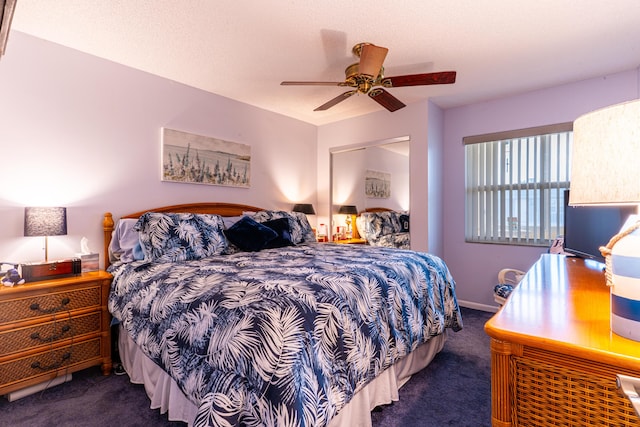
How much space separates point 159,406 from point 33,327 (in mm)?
998

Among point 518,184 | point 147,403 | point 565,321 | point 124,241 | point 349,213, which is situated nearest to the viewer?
point 565,321

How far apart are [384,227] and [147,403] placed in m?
2.96

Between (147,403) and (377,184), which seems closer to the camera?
(147,403)

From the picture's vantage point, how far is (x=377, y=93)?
272 cm

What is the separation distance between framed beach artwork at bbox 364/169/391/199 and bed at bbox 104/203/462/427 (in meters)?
1.53

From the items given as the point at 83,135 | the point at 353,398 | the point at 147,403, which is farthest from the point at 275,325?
the point at 83,135

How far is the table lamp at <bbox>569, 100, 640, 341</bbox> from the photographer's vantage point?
27.8 inches

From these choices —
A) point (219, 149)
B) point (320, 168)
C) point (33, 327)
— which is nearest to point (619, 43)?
point (320, 168)

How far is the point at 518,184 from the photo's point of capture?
3.53 meters

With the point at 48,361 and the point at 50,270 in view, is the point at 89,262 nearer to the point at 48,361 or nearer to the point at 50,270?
the point at 50,270

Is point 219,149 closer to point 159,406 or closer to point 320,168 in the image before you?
point 320,168

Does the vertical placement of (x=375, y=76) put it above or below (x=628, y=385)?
above

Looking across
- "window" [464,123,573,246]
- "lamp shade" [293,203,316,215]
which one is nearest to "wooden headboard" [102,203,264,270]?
"lamp shade" [293,203,316,215]

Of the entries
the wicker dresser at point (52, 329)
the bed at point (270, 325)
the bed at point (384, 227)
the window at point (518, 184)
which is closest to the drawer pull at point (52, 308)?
the wicker dresser at point (52, 329)
